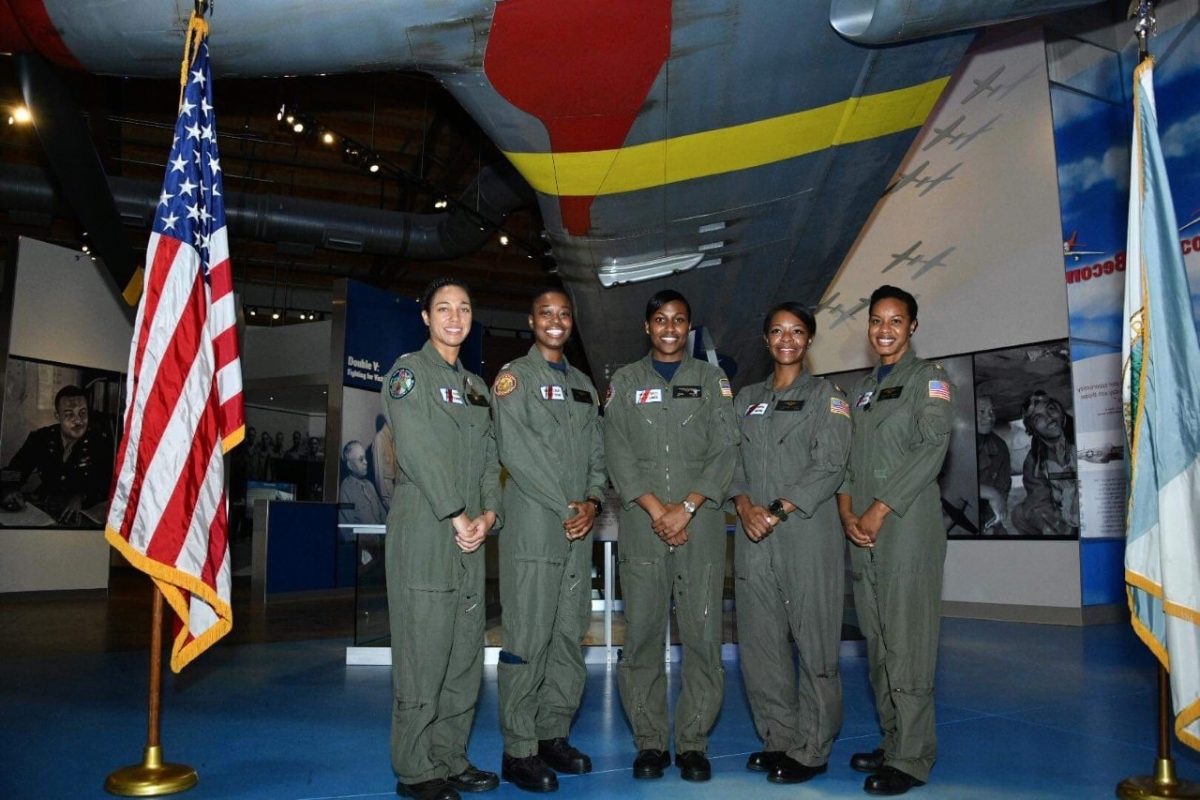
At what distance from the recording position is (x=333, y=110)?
39.8ft

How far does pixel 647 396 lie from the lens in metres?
3.34

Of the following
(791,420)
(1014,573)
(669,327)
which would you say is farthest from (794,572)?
(1014,573)

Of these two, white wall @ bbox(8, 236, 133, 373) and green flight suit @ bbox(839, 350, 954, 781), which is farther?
white wall @ bbox(8, 236, 133, 373)

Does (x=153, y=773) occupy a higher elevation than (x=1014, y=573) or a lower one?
lower

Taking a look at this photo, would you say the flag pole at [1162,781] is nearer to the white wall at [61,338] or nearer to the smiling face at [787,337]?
the smiling face at [787,337]

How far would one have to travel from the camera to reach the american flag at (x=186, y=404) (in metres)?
3.05

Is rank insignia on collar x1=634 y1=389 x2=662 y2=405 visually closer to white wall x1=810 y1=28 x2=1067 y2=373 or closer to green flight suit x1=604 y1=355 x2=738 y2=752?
green flight suit x1=604 y1=355 x2=738 y2=752

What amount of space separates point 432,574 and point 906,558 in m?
1.64

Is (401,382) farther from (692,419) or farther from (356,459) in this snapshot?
(356,459)

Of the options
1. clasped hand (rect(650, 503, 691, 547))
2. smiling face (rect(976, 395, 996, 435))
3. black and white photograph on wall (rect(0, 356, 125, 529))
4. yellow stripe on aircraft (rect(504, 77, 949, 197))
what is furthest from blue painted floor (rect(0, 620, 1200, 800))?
black and white photograph on wall (rect(0, 356, 125, 529))

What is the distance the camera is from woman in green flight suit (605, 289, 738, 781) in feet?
10.3

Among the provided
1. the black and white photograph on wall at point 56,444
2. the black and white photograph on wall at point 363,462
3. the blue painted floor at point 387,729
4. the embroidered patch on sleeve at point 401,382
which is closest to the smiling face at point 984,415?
the blue painted floor at point 387,729

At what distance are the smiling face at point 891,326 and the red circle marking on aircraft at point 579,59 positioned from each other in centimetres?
195

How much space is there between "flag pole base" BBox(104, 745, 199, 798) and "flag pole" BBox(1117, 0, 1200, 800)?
10.1 ft
